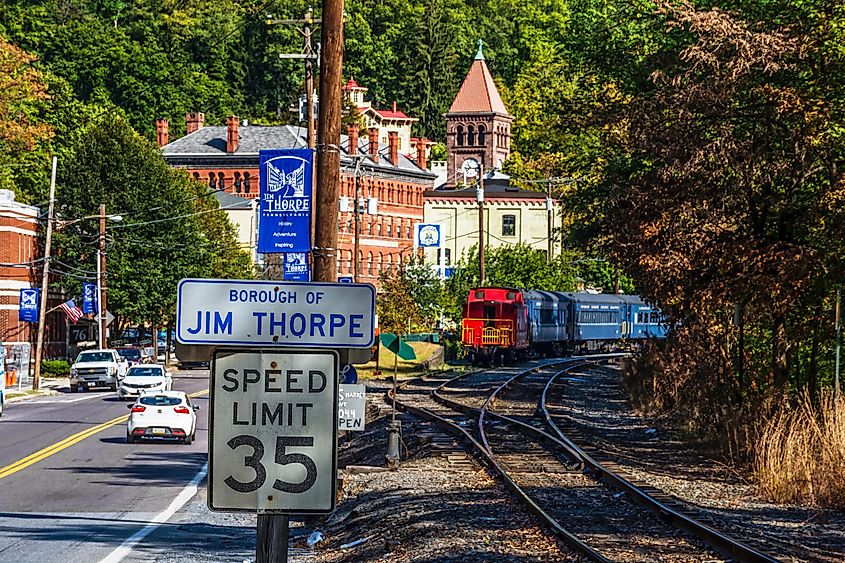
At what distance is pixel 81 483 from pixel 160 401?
777 cm

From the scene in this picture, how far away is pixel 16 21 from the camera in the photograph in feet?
445

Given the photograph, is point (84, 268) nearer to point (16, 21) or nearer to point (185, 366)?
point (185, 366)

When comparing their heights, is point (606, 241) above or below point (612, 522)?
above

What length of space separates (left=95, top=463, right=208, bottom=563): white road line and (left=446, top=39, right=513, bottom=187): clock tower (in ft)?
395

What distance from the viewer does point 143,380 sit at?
4969 centimetres

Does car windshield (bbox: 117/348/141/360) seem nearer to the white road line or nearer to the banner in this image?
the banner

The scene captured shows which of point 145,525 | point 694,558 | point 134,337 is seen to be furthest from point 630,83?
point 134,337

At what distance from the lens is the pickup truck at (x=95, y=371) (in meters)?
59.1

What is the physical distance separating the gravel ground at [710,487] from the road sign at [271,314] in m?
8.14

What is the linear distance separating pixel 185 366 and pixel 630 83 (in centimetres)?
5078

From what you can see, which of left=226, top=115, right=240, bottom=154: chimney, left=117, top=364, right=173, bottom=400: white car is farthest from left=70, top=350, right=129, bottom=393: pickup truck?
left=226, top=115, right=240, bottom=154: chimney

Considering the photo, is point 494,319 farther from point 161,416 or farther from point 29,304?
point 161,416

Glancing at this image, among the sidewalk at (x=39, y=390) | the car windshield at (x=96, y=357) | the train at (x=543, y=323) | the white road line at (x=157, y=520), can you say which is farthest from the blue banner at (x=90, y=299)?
the white road line at (x=157, y=520)

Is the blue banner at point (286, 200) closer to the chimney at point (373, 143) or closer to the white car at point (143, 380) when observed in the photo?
the white car at point (143, 380)
